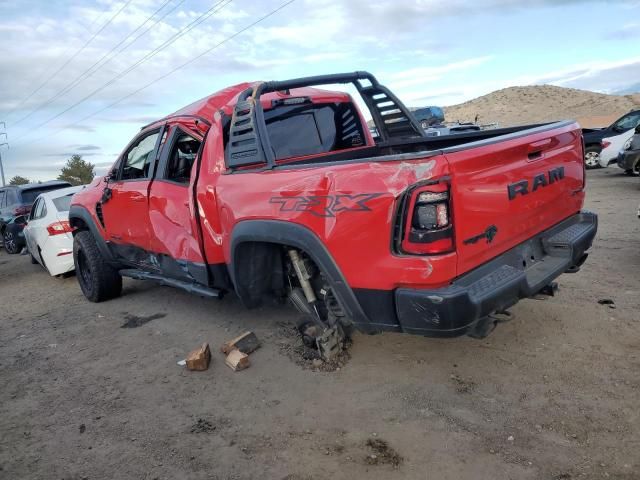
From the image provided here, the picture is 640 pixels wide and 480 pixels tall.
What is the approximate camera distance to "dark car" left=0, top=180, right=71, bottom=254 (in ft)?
37.5

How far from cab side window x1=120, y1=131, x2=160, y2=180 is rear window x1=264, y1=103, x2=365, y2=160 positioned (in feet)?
4.20

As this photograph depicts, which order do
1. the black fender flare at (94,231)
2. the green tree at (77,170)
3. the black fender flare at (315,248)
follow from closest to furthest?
1. the black fender flare at (315,248)
2. the black fender flare at (94,231)
3. the green tree at (77,170)

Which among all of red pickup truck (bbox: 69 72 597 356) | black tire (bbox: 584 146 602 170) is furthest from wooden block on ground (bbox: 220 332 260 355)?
black tire (bbox: 584 146 602 170)

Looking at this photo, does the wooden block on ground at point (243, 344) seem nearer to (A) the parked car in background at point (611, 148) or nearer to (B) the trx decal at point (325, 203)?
(B) the trx decal at point (325, 203)

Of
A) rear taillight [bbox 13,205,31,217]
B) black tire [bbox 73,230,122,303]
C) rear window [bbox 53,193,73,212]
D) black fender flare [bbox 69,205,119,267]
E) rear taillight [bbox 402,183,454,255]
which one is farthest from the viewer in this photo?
rear taillight [bbox 13,205,31,217]

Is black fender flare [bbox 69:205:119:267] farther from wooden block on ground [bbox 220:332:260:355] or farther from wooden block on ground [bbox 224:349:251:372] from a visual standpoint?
wooden block on ground [bbox 224:349:251:372]

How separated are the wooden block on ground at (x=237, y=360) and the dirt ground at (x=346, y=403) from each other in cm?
7

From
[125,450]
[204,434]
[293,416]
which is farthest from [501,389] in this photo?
[125,450]

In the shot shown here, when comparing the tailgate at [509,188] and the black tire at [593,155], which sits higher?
the tailgate at [509,188]

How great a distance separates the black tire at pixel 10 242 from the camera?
38.1 feet

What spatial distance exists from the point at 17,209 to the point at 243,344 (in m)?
9.92

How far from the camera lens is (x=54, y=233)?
714 centimetres

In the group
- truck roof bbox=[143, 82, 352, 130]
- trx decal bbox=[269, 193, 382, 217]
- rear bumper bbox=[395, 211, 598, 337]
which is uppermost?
truck roof bbox=[143, 82, 352, 130]

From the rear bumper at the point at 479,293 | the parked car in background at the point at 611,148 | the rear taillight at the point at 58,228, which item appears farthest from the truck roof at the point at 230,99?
the parked car in background at the point at 611,148
